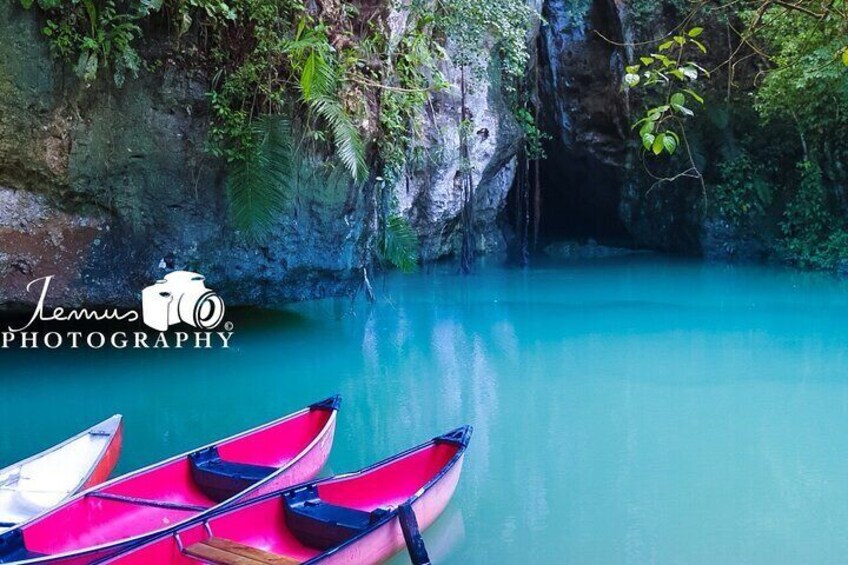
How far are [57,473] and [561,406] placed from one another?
13.4 feet

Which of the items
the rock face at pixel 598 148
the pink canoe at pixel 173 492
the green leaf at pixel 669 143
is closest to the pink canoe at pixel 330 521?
the pink canoe at pixel 173 492

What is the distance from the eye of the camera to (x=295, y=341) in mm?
9859

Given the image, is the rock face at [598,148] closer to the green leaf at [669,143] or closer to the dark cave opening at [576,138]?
the dark cave opening at [576,138]

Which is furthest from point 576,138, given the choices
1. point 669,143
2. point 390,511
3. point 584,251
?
point 669,143

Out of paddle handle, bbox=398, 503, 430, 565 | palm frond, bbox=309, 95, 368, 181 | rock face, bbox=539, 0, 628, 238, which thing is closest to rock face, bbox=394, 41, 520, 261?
rock face, bbox=539, 0, 628, 238

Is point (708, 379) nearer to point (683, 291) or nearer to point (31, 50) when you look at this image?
point (683, 291)

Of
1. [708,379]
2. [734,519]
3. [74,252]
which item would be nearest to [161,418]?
[74,252]

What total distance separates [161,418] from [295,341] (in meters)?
3.26

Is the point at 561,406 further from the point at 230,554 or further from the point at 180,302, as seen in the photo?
the point at 180,302

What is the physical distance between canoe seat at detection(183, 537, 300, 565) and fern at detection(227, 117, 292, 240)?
180 inches

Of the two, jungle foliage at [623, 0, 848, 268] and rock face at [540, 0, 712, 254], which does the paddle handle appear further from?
rock face at [540, 0, 712, 254]

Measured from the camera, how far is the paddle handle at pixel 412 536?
3756 mm

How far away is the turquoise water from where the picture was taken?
458cm

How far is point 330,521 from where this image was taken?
3957 millimetres
